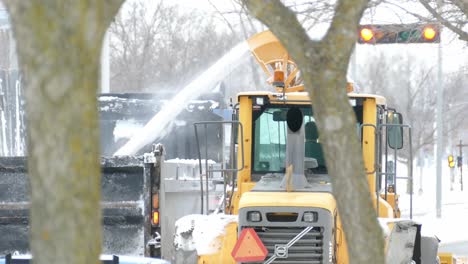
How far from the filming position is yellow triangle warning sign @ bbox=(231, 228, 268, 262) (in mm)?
7832

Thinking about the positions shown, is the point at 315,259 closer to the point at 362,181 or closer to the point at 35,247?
the point at 362,181

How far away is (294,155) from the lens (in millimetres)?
8469

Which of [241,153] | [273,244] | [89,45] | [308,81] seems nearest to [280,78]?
[241,153]

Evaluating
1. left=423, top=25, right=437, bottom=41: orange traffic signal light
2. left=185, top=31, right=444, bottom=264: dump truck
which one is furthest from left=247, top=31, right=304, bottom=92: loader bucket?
left=423, top=25, right=437, bottom=41: orange traffic signal light

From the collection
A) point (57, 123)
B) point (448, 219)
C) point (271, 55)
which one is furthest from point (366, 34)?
point (448, 219)

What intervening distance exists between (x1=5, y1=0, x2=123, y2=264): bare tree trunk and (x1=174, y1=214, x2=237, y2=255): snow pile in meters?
4.60

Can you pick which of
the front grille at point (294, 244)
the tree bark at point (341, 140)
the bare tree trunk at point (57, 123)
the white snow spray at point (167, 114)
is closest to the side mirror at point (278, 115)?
the front grille at point (294, 244)

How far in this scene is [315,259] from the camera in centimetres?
812

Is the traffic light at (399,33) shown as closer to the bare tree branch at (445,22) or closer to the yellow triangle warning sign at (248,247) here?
the bare tree branch at (445,22)

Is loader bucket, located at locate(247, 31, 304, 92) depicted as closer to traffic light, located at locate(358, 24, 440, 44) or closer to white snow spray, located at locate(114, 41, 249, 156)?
traffic light, located at locate(358, 24, 440, 44)

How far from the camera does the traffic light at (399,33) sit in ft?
43.7

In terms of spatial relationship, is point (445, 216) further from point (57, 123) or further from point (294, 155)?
point (57, 123)

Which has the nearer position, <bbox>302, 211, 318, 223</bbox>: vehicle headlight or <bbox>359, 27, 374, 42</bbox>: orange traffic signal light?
<bbox>302, 211, 318, 223</bbox>: vehicle headlight

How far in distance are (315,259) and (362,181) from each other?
2836 mm
